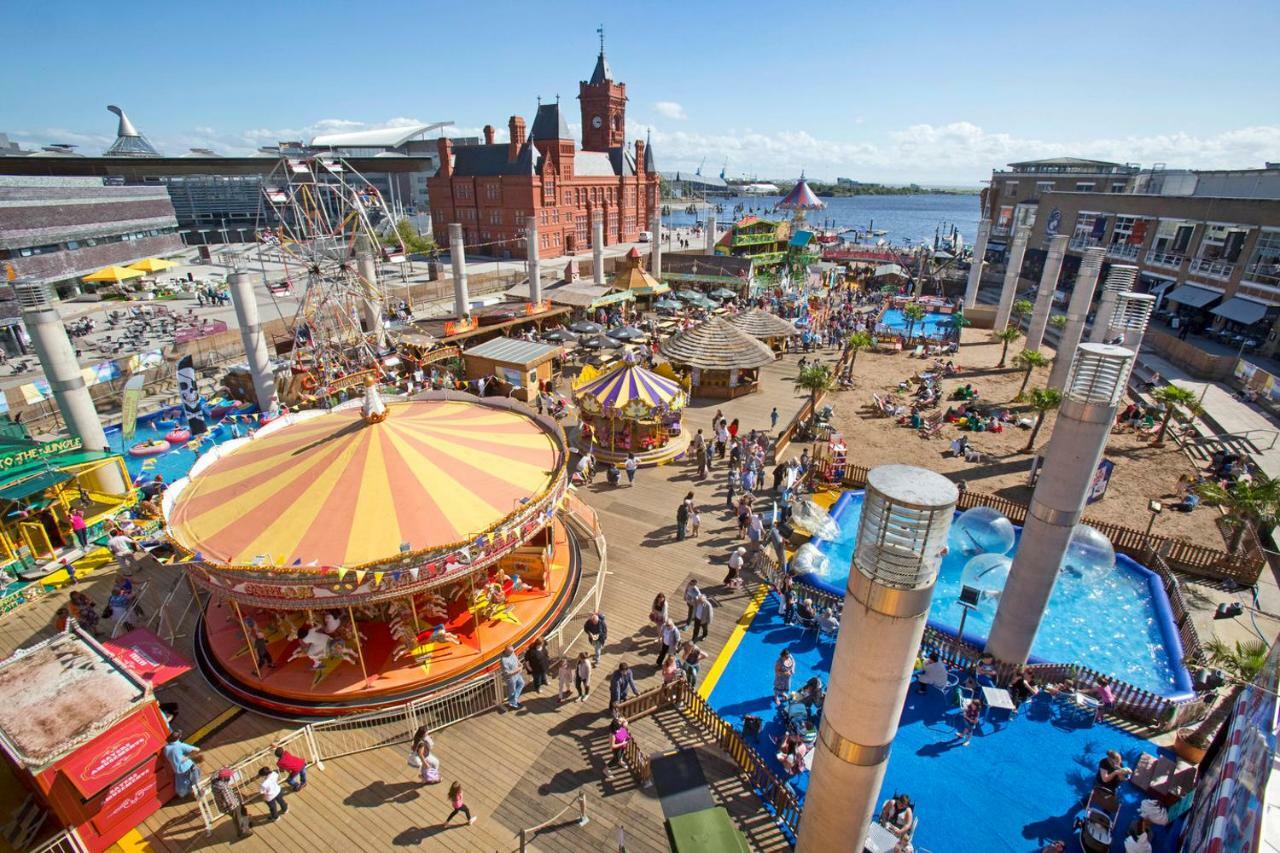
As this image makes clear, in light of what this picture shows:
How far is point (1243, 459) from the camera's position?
Result: 2380 cm

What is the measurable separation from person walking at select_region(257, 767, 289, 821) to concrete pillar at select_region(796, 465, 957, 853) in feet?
27.5

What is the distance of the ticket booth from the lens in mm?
8969

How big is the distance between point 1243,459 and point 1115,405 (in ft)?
62.8

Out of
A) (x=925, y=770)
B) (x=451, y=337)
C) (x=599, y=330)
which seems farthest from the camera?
(x=599, y=330)

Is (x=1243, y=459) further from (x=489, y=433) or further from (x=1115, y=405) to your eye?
(x=489, y=433)

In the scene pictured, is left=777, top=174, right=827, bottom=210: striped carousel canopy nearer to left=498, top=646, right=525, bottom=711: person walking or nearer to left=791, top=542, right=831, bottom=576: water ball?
left=791, top=542, right=831, bottom=576: water ball

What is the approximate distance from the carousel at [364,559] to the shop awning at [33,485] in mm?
5097

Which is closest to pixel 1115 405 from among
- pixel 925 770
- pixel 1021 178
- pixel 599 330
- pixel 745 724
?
pixel 925 770

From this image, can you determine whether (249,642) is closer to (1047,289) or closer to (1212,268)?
(1047,289)

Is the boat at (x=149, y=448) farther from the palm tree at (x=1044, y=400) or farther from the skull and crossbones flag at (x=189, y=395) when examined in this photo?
the palm tree at (x=1044, y=400)

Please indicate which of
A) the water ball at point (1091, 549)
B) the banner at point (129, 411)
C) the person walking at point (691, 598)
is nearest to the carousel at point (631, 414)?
the person walking at point (691, 598)

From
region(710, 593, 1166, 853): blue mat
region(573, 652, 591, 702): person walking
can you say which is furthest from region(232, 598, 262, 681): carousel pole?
region(710, 593, 1166, 853): blue mat

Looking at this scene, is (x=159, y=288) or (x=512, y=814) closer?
(x=512, y=814)

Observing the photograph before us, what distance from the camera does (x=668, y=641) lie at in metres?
12.9
